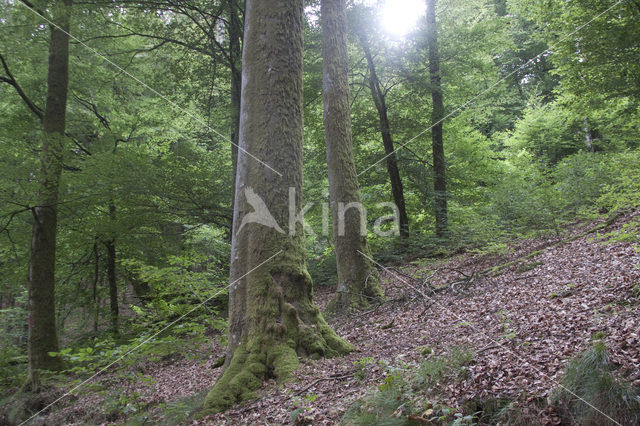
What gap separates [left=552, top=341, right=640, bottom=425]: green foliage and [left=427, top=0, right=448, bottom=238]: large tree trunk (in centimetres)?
938

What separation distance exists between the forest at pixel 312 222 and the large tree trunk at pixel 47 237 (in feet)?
0.14

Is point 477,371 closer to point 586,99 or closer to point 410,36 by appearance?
point 586,99

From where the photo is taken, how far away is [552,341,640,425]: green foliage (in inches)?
73.9

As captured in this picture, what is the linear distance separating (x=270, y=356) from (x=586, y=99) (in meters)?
10.4

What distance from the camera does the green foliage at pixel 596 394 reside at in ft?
6.15

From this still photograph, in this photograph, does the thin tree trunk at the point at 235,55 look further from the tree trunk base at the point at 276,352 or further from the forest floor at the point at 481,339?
the tree trunk base at the point at 276,352

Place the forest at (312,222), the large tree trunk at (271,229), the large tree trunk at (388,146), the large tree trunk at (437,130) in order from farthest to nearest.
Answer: the large tree trunk at (388,146), the large tree trunk at (437,130), the large tree trunk at (271,229), the forest at (312,222)

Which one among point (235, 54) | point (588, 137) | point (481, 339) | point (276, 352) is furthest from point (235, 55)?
point (588, 137)

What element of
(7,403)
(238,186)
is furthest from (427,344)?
(7,403)

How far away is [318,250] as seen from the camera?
43.8 feet

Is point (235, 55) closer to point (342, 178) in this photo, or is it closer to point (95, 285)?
point (342, 178)

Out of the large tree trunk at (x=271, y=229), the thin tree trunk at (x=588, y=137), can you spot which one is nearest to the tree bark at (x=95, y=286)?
the large tree trunk at (x=271, y=229)

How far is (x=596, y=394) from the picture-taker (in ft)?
6.44

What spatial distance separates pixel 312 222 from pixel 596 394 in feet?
Result: 36.3
